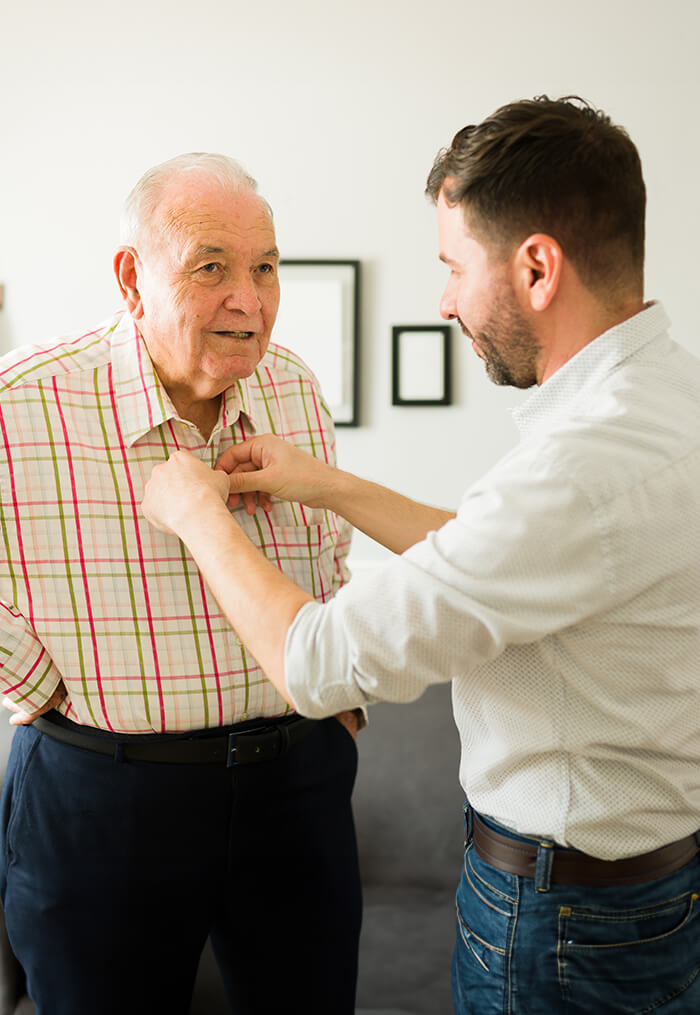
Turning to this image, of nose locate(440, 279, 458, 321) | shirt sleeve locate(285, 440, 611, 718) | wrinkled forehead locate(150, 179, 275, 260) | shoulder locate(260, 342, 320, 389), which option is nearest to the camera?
shirt sleeve locate(285, 440, 611, 718)

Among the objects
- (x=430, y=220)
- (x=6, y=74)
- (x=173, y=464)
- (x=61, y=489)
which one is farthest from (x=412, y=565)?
(x=6, y=74)

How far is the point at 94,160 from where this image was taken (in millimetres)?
3205

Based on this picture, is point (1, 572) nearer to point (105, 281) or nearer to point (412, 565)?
point (412, 565)

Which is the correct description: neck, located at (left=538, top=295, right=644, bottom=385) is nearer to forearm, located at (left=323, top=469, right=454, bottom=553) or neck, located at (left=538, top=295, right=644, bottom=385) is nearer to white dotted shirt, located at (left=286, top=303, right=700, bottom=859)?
white dotted shirt, located at (left=286, top=303, right=700, bottom=859)

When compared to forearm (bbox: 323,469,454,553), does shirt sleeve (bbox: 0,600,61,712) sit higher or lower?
lower

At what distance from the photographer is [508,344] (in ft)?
3.74

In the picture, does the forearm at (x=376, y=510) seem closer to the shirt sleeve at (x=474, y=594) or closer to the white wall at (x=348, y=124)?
the shirt sleeve at (x=474, y=594)

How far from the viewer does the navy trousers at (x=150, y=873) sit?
132 centimetres

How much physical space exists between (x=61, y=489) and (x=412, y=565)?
1.92ft

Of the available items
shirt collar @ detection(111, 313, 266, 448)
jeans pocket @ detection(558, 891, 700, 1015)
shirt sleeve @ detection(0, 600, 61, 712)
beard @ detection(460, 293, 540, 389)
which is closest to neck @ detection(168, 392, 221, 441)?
shirt collar @ detection(111, 313, 266, 448)

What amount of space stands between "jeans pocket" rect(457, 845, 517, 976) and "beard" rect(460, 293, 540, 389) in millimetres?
597

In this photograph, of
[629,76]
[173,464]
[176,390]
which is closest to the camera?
[173,464]

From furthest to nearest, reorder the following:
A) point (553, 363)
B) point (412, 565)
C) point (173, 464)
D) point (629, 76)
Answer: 1. point (629, 76)
2. point (173, 464)
3. point (553, 363)
4. point (412, 565)

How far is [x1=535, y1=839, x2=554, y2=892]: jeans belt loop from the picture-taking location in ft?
3.54
